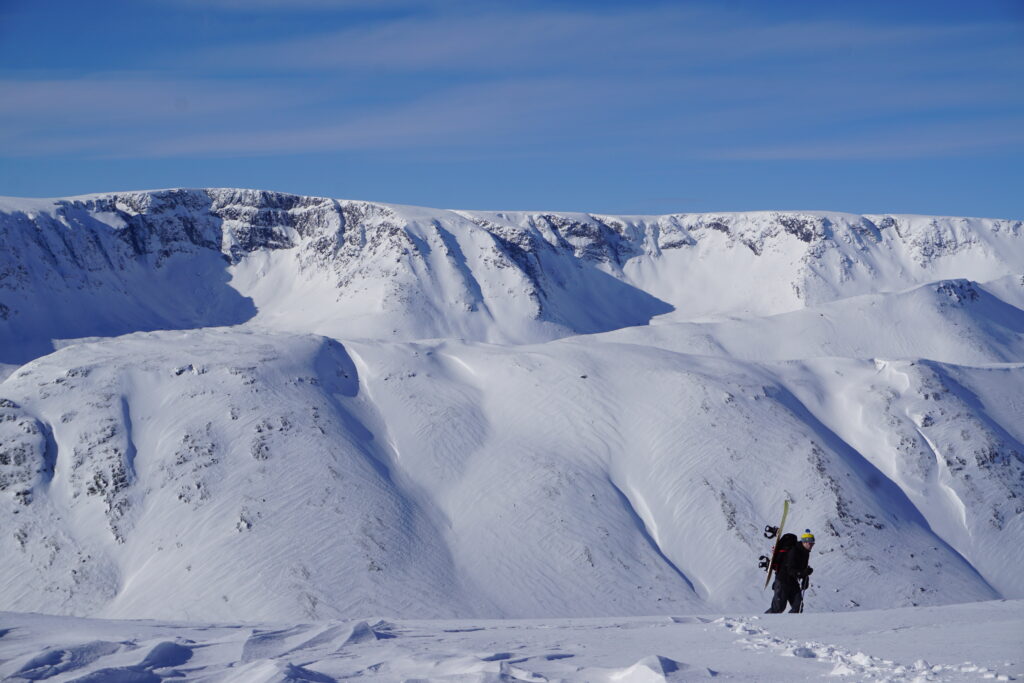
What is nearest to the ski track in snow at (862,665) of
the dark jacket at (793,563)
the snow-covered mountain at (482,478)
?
the dark jacket at (793,563)

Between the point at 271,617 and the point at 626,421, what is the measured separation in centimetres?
1909

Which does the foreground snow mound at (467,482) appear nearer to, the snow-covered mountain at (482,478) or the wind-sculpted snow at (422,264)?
the snow-covered mountain at (482,478)

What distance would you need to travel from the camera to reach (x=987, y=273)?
486 ft

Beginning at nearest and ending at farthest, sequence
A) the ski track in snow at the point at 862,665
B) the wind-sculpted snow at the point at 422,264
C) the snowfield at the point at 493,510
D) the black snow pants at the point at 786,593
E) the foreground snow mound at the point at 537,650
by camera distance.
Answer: the ski track in snow at the point at 862,665, the foreground snow mound at the point at 537,650, the snowfield at the point at 493,510, the black snow pants at the point at 786,593, the wind-sculpted snow at the point at 422,264

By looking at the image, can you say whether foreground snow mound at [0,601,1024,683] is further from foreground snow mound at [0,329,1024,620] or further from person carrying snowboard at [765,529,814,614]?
foreground snow mound at [0,329,1024,620]

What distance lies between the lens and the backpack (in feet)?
54.6

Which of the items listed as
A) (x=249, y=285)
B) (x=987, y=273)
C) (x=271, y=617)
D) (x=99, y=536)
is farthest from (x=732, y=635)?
(x=987, y=273)

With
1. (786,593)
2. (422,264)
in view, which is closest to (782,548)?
(786,593)

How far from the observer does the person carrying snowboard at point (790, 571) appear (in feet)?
54.2

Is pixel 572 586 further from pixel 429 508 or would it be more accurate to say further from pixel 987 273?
pixel 987 273

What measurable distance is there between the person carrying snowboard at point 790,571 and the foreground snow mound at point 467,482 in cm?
1427

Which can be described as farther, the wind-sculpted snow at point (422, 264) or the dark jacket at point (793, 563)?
the wind-sculpted snow at point (422, 264)

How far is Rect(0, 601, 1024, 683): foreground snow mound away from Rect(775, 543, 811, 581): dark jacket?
135 inches

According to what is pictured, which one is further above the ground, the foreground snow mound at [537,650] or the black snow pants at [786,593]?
the foreground snow mound at [537,650]
